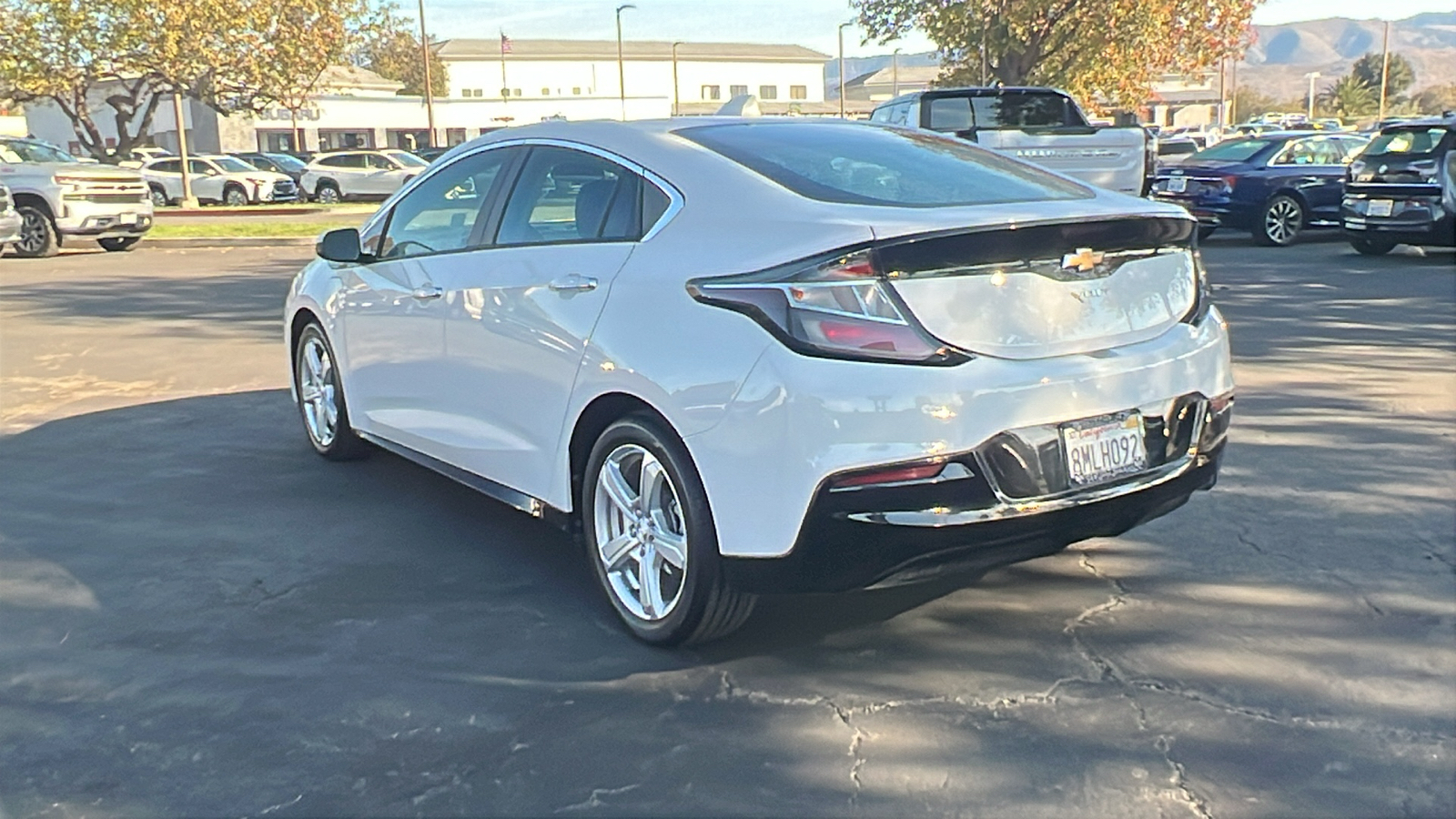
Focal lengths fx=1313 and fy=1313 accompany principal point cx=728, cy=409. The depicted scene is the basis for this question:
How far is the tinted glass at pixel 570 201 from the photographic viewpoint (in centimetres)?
417

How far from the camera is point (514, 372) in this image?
174 inches

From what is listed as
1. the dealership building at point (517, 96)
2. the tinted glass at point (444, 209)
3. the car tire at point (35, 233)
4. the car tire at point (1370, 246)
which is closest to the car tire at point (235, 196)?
the car tire at point (35, 233)

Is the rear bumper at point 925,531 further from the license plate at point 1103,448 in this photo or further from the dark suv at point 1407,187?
the dark suv at point 1407,187

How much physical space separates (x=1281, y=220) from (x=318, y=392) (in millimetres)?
13668

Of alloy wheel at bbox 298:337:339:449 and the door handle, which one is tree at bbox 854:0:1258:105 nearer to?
alloy wheel at bbox 298:337:339:449

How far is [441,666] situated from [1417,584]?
10.4ft

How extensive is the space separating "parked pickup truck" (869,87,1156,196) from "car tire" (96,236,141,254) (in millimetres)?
11228

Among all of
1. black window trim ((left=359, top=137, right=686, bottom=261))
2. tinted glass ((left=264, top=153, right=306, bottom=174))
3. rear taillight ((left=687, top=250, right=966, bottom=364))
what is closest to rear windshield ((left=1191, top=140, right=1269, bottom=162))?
black window trim ((left=359, top=137, right=686, bottom=261))

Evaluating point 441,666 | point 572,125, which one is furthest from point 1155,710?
point 572,125

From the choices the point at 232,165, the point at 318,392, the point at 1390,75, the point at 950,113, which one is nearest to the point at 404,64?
the point at 232,165

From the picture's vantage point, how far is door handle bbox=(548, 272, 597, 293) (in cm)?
407

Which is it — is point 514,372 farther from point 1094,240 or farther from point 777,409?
point 1094,240

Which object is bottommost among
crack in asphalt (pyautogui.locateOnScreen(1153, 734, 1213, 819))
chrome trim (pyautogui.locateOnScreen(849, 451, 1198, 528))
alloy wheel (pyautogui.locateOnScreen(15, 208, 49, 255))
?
crack in asphalt (pyautogui.locateOnScreen(1153, 734, 1213, 819))

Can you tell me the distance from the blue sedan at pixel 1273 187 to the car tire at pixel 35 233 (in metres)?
14.8
